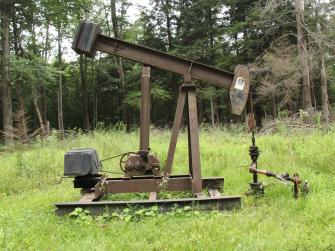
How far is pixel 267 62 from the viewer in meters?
21.9

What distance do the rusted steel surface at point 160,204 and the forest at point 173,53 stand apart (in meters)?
11.0

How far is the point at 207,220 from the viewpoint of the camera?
183 inches

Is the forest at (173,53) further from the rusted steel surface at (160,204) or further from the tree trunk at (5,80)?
the rusted steel surface at (160,204)

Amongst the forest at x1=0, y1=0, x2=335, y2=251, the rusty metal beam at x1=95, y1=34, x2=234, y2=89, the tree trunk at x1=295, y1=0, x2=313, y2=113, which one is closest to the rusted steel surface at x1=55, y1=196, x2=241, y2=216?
the forest at x1=0, y1=0, x2=335, y2=251

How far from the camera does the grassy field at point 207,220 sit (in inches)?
154

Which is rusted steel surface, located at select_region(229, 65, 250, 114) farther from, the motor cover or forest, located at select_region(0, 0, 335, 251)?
the motor cover

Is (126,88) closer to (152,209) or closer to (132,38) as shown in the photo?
(132,38)

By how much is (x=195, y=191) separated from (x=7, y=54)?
43.2ft

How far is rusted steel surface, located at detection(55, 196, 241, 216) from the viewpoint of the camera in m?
5.12

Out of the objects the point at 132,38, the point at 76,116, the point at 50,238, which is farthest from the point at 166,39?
the point at 50,238

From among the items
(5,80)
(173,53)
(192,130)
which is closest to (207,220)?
(192,130)

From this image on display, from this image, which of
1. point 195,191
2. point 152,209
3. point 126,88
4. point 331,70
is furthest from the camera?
point 126,88

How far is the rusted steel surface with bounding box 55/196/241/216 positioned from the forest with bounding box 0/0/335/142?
1104 centimetres

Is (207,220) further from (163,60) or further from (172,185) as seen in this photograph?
(163,60)
